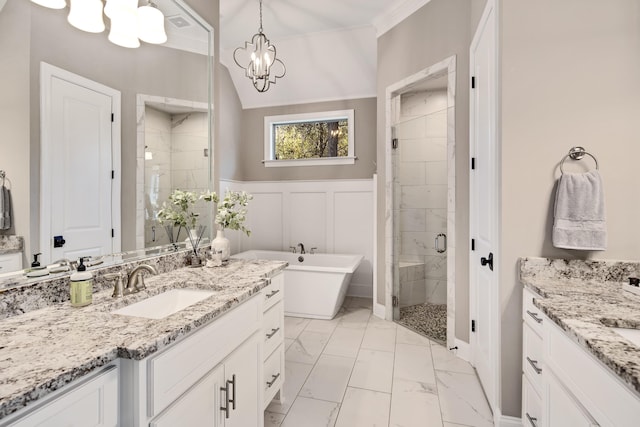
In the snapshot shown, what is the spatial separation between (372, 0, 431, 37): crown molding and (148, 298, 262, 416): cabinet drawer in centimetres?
296

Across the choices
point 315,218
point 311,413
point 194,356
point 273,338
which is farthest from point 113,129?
point 315,218

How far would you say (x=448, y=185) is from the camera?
265cm

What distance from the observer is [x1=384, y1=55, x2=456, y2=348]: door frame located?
2.60 metres

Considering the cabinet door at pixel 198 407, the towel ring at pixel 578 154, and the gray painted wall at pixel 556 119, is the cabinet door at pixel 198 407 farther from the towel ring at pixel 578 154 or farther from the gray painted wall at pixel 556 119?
the towel ring at pixel 578 154

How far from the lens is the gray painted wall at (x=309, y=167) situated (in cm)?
408

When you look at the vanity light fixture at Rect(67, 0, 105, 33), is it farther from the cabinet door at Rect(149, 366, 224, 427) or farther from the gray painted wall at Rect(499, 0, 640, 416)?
the gray painted wall at Rect(499, 0, 640, 416)

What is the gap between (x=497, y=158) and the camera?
167 cm

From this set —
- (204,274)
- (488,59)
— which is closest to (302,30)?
(488,59)

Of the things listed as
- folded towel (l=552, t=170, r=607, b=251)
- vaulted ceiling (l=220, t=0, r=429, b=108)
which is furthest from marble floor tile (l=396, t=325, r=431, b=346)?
vaulted ceiling (l=220, t=0, r=429, b=108)

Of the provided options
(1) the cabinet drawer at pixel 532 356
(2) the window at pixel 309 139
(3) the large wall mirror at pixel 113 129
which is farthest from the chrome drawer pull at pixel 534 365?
(2) the window at pixel 309 139

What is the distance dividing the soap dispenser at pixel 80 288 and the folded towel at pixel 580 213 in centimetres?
205

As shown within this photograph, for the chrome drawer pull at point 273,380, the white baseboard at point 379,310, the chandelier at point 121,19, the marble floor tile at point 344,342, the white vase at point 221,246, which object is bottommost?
the marble floor tile at point 344,342

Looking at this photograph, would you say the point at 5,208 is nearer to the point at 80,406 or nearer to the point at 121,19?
the point at 80,406

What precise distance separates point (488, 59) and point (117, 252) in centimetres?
233
